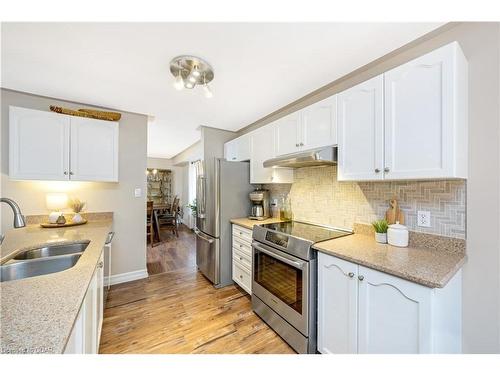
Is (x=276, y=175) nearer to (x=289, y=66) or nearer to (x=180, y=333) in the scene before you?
(x=289, y=66)

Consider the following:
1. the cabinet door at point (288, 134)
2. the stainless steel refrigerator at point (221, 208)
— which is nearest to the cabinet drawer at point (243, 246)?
the stainless steel refrigerator at point (221, 208)

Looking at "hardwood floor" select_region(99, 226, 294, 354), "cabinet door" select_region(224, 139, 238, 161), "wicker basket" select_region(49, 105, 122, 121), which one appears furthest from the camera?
"cabinet door" select_region(224, 139, 238, 161)

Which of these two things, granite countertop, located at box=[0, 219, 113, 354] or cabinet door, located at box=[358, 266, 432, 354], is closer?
granite countertop, located at box=[0, 219, 113, 354]

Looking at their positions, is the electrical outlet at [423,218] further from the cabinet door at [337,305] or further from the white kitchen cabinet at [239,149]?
the white kitchen cabinet at [239,149]

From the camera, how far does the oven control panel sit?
1650mm

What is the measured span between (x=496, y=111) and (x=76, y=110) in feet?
Result: 12.1

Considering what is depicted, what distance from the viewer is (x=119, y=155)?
8.76 feet

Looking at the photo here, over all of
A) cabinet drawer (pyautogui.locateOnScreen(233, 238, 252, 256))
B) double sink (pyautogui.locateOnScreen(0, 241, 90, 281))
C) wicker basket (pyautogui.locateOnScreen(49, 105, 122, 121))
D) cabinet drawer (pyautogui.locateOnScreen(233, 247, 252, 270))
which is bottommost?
cabinet drawer (pyautogui.locateOnScreen(233, 247, 252, 270))

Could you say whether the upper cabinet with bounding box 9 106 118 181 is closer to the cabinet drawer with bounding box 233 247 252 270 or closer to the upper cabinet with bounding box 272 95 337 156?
the cabinet drawer with bounding box 233 247 252 270

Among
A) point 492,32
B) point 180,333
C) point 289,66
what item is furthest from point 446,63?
point 180,333

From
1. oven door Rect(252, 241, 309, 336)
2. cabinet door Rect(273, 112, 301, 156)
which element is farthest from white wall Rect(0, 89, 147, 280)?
cabinet door Rect(273, 112, 301, 156)

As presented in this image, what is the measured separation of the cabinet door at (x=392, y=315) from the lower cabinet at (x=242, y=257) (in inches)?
50.3

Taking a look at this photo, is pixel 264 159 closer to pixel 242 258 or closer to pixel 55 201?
pixel 242 258

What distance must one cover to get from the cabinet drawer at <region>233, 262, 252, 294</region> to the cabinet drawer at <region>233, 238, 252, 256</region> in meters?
0.22
